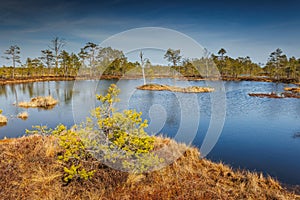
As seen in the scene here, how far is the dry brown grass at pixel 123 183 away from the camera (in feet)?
16.3

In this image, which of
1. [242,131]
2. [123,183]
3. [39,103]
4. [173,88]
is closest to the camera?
[123,183]

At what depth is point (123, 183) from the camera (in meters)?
5.48

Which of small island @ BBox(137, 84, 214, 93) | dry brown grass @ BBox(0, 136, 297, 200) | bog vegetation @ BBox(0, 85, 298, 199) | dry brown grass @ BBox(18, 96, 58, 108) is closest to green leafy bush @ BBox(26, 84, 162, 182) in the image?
bog vegetation @ BBox(0, 85, 298, 199)

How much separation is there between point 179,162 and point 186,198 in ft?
8.33

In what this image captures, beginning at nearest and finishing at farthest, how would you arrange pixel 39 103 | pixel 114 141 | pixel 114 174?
pixel 114 141
pixel 114 174
pixel 39 103

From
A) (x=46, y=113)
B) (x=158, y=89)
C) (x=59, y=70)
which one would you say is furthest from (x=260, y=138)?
(x=59, y=70)

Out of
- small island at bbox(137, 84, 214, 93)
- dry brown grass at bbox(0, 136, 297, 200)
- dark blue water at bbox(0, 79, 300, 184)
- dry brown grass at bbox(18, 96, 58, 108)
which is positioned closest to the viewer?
dry brown grass at bbox(0, 136, 297, 200)

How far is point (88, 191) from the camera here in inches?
201

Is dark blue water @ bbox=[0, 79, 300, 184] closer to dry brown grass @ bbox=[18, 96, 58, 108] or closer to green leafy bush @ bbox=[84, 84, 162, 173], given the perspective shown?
dry brown grass @ bbox=[18, 96, 58, 108]

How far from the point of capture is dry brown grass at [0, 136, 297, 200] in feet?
16.3

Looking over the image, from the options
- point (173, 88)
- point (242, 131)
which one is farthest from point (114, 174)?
point (173, 88)

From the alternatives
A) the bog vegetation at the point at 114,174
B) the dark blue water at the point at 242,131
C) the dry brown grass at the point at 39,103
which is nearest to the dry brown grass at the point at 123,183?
the bog vegetation at the point at 114,174

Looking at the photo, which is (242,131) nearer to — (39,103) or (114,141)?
(114,141)

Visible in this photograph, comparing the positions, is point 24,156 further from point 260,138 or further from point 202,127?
point 260,138
